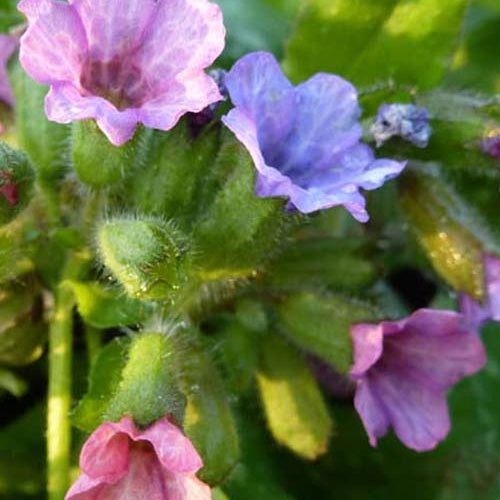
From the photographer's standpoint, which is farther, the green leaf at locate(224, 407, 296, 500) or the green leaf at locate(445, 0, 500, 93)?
the green leaf at locate(445, 0, 500, 93)

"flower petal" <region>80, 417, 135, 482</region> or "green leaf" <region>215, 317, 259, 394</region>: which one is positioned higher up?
"flower petal" <region>80, 417, 135, 482</region>

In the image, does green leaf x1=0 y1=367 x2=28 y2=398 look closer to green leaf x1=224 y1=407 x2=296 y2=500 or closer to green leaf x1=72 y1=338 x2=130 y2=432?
green leaf x1=72 y1=338 x2=130 y2=432

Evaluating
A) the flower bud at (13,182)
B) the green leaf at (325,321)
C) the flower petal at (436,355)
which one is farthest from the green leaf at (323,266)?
the flower bud at (13,182)

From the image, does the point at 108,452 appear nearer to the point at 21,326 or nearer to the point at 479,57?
the point at 21,326

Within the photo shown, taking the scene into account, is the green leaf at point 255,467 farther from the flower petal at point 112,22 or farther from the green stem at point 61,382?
the flower petal at point 112,22

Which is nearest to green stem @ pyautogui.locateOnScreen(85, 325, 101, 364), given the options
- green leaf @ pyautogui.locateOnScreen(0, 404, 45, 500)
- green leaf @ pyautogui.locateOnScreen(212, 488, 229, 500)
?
green leaf @ pyautogui.locateOnScreen(0, 404, 45, 500)

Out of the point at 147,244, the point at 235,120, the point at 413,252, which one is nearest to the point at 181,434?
the point at 147,244
